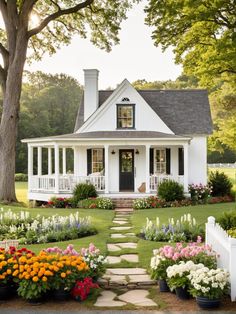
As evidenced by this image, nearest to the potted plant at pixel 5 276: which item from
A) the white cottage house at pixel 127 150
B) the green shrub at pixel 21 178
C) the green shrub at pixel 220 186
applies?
the white cottage house at pixel 127 150

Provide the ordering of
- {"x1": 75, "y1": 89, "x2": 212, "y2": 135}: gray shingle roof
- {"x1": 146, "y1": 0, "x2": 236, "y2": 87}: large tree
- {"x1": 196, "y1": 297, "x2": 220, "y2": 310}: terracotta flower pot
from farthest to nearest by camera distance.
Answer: {"x1": 75, "y1": 89, "x2": 212, "y2": 135}: gray shingle roof
{"x1": 146, "y1": 0, "x2": 236, "y2": 87}: large tree
{"x1": 196, "y1": 297, "x2": 220, "y2": 310}: terracotta flower pot

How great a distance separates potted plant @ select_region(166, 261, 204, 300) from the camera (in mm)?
7875

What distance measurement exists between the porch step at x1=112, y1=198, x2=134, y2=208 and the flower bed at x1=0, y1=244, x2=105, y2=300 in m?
13.8

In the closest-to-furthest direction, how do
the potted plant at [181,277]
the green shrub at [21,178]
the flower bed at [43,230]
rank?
1. the potted plant at [181,277]
2. the flower bed at [43,230]
3. the green shrub at [21,178]

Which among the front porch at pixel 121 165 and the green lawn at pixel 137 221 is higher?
the front porch at pixel 121 165

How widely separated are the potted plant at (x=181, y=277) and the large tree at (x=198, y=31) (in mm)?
12486

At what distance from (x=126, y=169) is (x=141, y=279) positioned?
1669cm

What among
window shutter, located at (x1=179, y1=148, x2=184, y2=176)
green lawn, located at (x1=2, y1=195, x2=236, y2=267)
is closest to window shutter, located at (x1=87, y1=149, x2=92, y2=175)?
window shutter, located at (x1=179, y1=148, x2=184, y2=176)

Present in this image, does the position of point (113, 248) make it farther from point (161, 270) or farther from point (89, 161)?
point (89, 161)

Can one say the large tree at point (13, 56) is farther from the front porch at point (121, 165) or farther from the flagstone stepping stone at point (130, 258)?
the flagstone stepping stone at point (130, 258)

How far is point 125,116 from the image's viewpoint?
1027 inches

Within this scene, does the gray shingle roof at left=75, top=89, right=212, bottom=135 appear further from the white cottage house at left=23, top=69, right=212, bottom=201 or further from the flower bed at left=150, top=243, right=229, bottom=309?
the flower bed at left=150, top=243, right=229, bottom=309

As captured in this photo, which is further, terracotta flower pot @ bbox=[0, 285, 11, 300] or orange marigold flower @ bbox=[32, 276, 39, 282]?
terracotta flower pot @ bbox=[0, 285, 11, 300]

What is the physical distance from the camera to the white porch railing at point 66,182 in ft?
77.7
